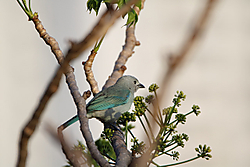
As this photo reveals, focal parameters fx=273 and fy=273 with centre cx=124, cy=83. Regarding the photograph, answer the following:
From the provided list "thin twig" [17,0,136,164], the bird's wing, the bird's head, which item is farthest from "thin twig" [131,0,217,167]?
the bird's head

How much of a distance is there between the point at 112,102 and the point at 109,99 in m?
0.09

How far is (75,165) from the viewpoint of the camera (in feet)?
3.77

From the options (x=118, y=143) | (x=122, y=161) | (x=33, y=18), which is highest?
(x=33, y=18)

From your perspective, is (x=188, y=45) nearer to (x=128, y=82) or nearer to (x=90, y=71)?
(x=90, y=71)

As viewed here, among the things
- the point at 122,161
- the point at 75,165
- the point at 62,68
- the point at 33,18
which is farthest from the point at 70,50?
the point at 33,18

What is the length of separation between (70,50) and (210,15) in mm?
258

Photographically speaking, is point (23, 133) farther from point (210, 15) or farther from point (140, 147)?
point (140, 147)

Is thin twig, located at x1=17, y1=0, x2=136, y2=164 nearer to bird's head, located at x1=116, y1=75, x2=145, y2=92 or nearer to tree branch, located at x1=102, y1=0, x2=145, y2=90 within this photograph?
tree branch, located at x1=102, y1=0, x2=145, y2=90

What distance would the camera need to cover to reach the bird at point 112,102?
10.3 ft

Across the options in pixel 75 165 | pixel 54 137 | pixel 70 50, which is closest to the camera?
pixel 70 50

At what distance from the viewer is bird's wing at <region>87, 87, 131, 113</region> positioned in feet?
10.3

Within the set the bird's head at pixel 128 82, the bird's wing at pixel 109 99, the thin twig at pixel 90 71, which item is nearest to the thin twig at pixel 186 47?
the thin twig at pixel 90 71

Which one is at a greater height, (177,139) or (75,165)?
(177,139)

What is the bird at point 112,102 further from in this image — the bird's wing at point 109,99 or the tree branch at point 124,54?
the tree branch at point 124,54
